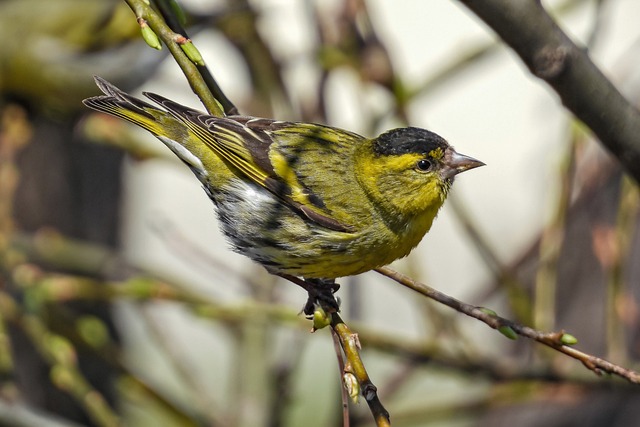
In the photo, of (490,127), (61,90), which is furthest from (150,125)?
(490,127)

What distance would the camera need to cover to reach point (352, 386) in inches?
72.6

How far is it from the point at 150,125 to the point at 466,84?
11.1 metres

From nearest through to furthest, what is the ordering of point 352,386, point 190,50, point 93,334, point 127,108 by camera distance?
1. point 352,386
2. point 190,50
3. point 127,108
4. point 93,334

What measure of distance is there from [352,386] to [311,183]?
4.08 feet

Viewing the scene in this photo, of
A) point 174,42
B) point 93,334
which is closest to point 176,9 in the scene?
point 174,42

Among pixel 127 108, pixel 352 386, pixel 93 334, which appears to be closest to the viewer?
pixel 352 386

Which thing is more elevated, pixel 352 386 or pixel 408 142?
pixel 408 142

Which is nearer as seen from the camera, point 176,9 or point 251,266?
point 176,9

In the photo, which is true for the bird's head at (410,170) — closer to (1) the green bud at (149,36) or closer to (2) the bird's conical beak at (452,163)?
(2) the bird's conical beak at (452,163)

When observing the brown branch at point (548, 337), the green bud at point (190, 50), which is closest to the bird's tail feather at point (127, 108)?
the green bud at point (190, 50)

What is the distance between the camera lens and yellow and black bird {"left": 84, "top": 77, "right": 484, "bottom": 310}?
2.85 metres

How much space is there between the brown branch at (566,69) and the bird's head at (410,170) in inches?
26.5

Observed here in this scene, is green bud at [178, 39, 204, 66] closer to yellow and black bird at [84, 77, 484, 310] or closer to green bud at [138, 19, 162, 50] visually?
green bud at [138, 19, 162, 50]

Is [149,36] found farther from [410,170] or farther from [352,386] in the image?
[410,170]
